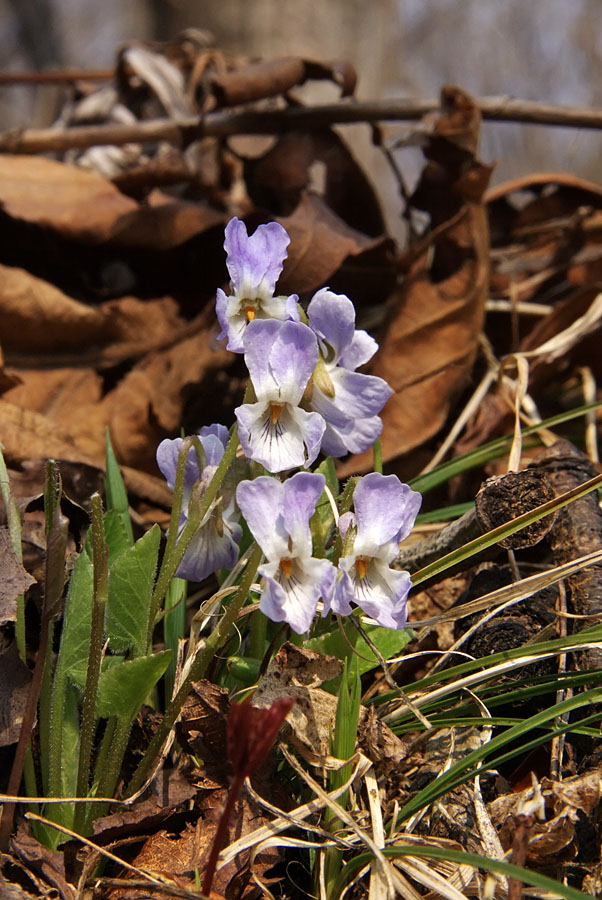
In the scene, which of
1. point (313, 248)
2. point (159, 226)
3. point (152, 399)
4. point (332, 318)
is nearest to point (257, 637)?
point (332, 318)

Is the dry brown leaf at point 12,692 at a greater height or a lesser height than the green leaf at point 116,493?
lesser

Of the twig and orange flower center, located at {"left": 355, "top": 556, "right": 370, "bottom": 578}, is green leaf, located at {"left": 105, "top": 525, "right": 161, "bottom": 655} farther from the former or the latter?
the twig

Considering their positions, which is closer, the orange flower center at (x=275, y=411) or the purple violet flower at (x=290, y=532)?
the purple violet flower at (x=290, y=532)

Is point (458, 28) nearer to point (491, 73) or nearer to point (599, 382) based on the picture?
point (491, 73)

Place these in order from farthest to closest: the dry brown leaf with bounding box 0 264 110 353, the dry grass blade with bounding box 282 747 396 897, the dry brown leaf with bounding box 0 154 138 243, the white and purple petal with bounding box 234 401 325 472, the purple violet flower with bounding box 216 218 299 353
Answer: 1. the dry brown leaf with bounding box 0 154 138 243
2. the dry brown leaf with bounding box 0 264 110 353
3. the purple violet flower with bounding box 216 218 299 353
4. the white and purple petal with bounding box 234 401 325 472
5. the dry grass blade with bounding box 282 747 396 897

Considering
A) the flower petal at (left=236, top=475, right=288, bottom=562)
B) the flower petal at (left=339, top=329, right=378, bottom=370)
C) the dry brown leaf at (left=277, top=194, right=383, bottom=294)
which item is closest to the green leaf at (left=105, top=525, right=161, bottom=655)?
the flower petal at (left=236, top=475, right=288, bottom=562)

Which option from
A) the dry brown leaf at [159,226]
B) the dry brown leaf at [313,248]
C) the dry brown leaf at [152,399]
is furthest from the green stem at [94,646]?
the dry brown leaf at [159,226]

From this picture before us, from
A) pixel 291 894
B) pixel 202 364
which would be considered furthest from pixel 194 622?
pixel 202 364

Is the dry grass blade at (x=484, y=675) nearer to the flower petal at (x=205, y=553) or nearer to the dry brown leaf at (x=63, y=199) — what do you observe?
the flower petal at (x=205, y=553)
